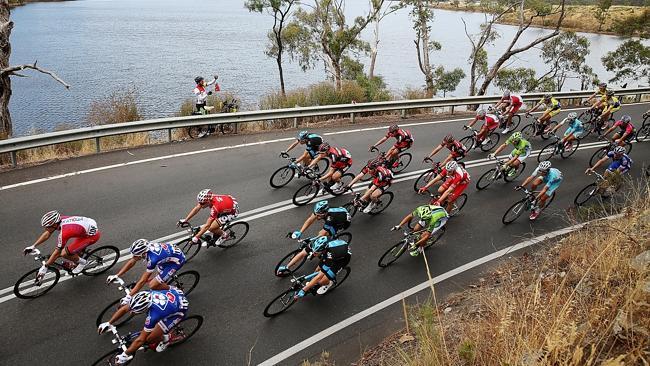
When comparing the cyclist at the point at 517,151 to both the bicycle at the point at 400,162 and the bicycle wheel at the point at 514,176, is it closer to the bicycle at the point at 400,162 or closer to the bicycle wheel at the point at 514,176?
the bicycle wheel at the point at 514,176

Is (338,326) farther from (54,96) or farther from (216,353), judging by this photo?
(54,96)

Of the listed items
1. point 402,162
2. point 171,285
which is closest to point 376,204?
point 402,162

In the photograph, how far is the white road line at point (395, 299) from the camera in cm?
691

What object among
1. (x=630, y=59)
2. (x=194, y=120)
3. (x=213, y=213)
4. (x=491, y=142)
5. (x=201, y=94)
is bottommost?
(x=491, y=142)

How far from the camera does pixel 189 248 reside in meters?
8.84

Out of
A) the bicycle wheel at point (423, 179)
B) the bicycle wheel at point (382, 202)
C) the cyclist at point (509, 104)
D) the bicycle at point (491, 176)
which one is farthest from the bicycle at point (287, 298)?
the cyclist at point (509, 104)

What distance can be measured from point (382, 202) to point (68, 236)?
6.78 m

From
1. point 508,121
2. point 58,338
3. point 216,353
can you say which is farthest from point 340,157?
point 508,121

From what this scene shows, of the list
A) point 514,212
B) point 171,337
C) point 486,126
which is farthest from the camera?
point 486,126

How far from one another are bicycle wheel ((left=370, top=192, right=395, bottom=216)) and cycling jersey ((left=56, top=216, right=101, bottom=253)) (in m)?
5.97

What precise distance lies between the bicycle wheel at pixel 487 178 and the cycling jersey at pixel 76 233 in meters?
9.59

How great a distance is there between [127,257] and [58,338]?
205 cm

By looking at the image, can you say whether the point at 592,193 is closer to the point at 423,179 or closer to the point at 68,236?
the point at 423,179

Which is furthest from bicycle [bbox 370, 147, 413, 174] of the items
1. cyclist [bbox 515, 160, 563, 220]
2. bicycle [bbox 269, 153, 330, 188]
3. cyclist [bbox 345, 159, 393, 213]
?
cyclist [bbox 515, 160, 563, 220]
